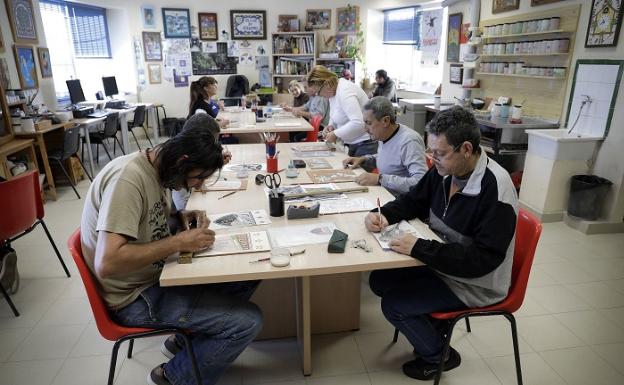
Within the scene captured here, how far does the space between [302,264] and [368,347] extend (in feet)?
2.97

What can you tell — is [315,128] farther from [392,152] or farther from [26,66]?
[26,66]

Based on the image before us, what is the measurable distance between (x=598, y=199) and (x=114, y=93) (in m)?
6.63

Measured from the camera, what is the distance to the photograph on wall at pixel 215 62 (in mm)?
7402

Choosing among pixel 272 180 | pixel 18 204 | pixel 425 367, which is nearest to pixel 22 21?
pixel 18 204

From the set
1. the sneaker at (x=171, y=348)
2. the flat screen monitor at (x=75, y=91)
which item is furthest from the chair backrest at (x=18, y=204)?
the flat screen monitor at (x=75, y=91)

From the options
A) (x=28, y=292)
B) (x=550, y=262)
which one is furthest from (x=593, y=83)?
(x=28, y=292)

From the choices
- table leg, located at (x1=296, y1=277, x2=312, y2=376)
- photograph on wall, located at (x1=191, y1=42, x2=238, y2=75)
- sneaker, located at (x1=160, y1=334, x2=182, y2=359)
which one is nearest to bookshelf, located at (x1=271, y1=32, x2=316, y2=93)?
photograph on wall, located at (x1=191, y1=42, x2=238, y2=75)

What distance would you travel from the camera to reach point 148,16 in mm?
7047

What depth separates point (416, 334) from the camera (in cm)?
176

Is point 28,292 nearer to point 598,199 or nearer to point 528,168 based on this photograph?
point 528,168

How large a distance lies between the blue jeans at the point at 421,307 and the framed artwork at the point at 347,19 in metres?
6.47

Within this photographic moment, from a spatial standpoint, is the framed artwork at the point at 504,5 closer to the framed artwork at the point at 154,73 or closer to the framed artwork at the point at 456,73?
the framed artwork at the point at 456,73

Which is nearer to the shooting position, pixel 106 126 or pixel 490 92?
pixel 490 92

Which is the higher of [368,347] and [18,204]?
[18,204]
